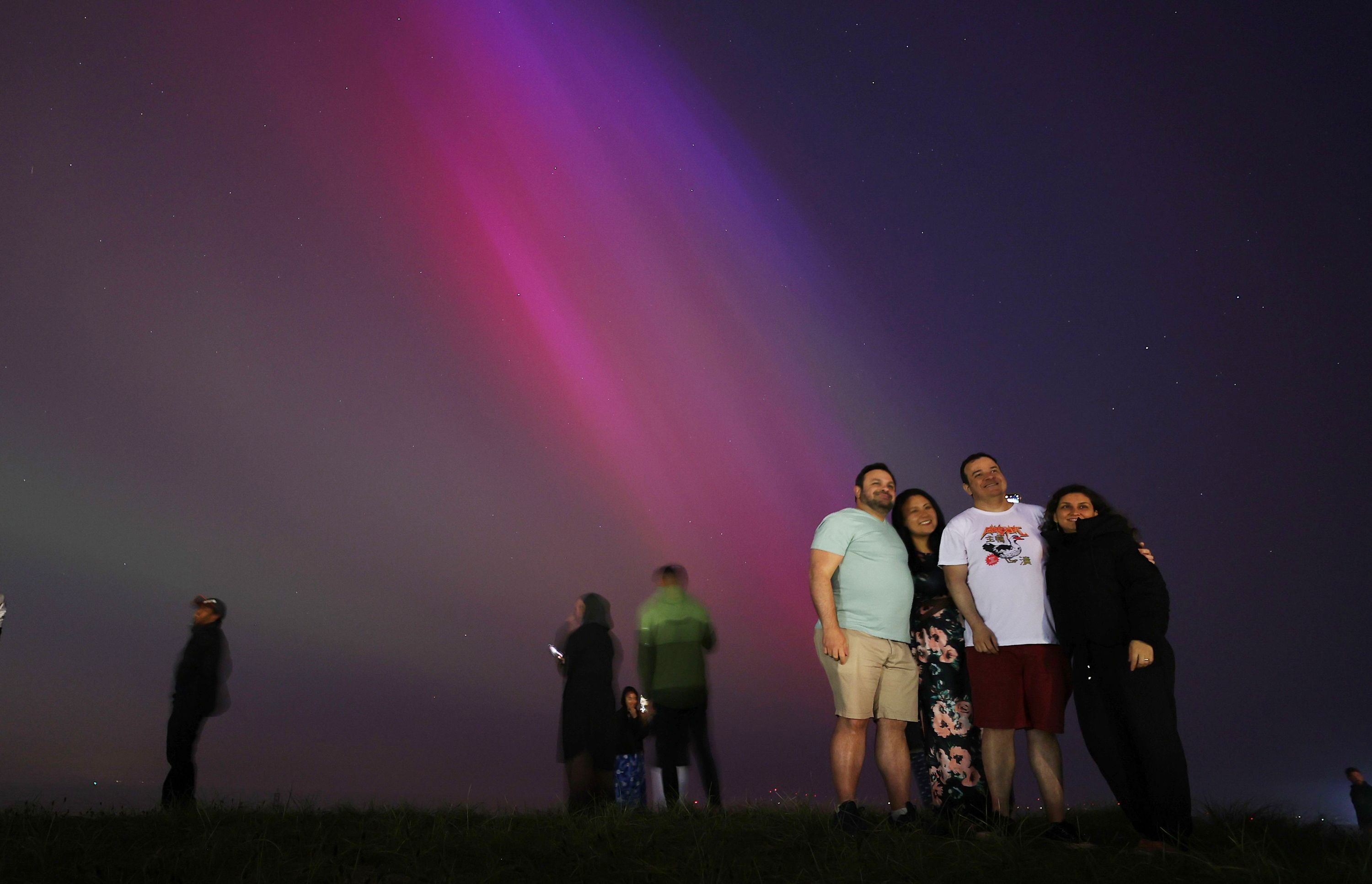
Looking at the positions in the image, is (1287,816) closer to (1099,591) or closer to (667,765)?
(1099,591)

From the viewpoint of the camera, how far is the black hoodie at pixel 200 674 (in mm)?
8219

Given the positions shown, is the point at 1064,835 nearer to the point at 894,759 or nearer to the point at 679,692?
the point at 894,759

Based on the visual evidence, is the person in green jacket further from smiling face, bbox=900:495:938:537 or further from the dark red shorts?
the dark red shorts

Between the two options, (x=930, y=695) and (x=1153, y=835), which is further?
(x=930, y=695)

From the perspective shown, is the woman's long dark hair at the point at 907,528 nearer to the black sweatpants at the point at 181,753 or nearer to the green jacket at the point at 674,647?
the green jacket at the point at 674,647

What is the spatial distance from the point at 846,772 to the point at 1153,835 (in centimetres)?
165

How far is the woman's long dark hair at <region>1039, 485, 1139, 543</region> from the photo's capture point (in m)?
5.38

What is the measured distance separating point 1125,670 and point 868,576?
4.89ft

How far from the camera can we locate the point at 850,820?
16.6 feet

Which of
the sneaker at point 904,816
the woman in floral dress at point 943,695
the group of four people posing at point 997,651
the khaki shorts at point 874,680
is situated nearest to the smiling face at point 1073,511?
the group of four people posing at point 997,651

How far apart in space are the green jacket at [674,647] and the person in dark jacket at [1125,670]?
11.1 ft

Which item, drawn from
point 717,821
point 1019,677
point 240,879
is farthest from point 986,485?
point 240,879

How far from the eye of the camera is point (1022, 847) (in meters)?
4.49

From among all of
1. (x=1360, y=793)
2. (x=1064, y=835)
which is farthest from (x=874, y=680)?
(x=1360, y=793)
